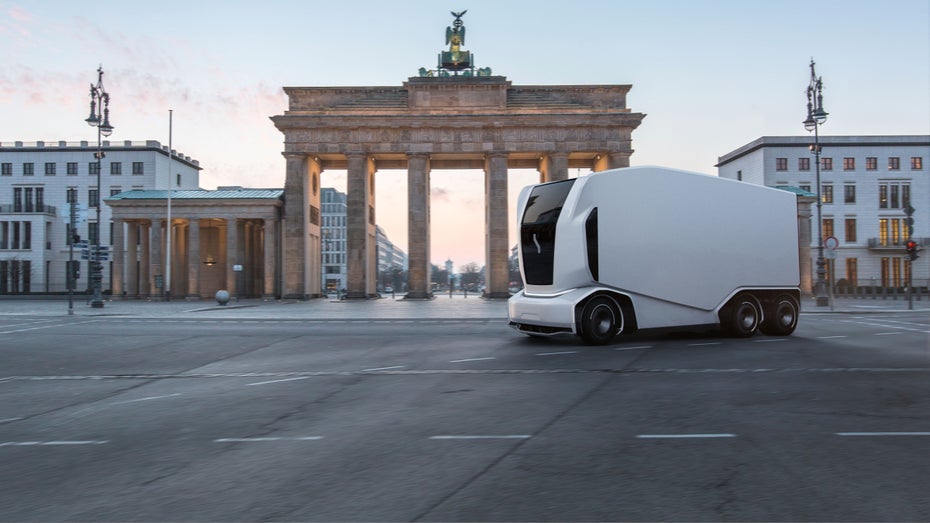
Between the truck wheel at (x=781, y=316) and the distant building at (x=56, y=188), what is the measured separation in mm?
75950

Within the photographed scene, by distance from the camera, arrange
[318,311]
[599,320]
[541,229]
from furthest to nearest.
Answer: [318,311] < [541,229] < [599,320]

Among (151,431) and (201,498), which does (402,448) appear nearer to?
(201,498)

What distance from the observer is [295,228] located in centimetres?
5069

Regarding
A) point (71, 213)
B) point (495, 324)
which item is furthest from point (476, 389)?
point (71, 213)

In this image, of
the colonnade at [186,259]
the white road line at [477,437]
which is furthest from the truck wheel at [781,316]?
the colonnade at [186,259]

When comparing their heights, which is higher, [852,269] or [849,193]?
[849,193]

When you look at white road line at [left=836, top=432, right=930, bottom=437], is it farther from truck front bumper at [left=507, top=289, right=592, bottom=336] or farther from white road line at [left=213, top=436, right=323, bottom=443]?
truck front bumper at [left=507, top=289, right=592, bottom=336]

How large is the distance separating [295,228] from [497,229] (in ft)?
54.6

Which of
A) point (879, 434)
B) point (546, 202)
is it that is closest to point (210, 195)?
point (546, 202)

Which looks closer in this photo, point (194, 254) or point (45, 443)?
point (45, 443)

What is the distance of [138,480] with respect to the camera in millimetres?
4637

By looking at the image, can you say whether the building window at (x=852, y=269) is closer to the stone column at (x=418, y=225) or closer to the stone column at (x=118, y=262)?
the stone column at (x=418, y=225)

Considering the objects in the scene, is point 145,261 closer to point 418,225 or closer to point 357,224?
point 357,224

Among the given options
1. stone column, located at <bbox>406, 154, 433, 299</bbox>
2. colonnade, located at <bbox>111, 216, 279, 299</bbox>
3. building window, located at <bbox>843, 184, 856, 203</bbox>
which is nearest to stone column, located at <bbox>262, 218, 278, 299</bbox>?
colonnade, located at <bbox>111, 216, 279, 299</bbox>
